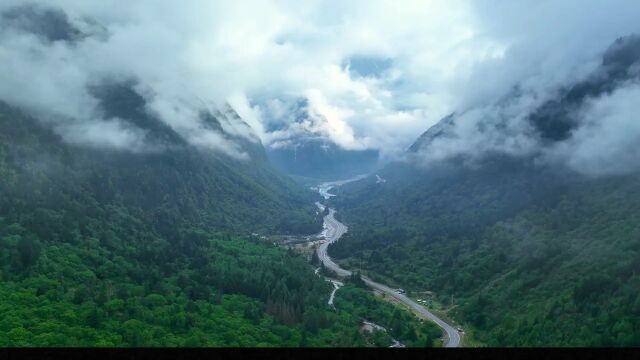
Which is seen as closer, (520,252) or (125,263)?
(125,263)

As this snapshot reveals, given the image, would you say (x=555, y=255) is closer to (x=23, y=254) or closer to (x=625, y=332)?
(x=625, y=332)

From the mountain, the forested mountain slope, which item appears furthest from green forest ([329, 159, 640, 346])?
the forested mountain slope

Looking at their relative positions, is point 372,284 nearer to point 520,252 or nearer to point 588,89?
point 520,252

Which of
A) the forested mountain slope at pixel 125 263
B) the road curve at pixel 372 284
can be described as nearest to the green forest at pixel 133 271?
the forested mountain slope at pixel 125 263

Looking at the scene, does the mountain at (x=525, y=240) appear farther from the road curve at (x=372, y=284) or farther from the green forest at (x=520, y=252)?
the road curve at (x=372, y=284)

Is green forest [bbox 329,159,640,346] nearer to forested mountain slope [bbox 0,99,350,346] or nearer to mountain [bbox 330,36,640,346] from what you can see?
mountain [bbox 330,36,640,346]

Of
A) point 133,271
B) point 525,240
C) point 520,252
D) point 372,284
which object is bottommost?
point 133,271

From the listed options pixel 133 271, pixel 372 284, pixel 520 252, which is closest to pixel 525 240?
pixel 520 252
